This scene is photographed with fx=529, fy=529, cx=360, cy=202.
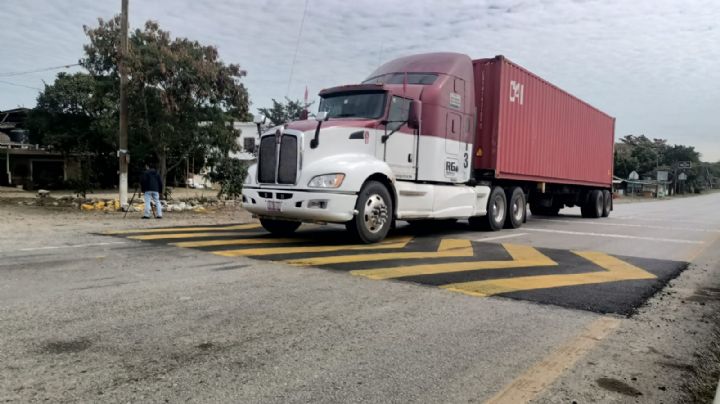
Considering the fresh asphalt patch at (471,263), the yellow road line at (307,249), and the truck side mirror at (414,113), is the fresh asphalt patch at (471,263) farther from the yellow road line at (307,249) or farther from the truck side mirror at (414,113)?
the truck side mirror at (414,113)

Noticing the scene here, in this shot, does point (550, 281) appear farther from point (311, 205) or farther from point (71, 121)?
point (71, 121)

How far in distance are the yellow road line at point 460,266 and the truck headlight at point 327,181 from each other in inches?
86.1

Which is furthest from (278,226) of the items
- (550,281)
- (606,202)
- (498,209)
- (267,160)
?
(606,202)

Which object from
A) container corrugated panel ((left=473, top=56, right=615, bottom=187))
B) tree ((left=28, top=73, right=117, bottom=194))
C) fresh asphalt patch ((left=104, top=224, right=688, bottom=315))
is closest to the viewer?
fresh asphalt patch ((left=104, top=224, right=688, bottom=315))

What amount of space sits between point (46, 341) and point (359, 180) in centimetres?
557

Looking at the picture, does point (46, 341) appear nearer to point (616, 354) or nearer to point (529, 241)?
point (616, 354)

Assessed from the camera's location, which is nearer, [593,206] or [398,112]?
[398,112]

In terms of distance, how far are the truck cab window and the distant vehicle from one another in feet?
0.06

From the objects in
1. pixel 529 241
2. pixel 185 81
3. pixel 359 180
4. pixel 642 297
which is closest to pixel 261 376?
pixel 642 297

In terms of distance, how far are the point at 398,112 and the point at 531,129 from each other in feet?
17.2

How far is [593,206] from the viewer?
1903cm

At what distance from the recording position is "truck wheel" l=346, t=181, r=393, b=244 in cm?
870

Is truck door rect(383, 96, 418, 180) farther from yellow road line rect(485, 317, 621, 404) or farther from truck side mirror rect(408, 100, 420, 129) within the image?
yellow road line rect(485, 317, 621, 404)

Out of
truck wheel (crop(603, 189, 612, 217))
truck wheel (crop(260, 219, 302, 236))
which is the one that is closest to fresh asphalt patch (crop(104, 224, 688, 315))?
truck wheel (crop(260, 219, 302, 236))
